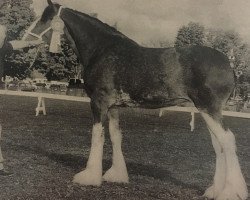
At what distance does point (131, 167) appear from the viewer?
563 centimetres

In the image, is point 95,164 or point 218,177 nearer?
point 218,177

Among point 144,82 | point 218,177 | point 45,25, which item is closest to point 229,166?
point 218,177

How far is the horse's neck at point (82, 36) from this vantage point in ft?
16.5

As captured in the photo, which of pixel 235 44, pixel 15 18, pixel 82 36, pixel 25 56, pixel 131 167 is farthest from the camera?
pixel 25 56

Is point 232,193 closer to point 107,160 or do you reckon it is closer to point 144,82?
point 144,82

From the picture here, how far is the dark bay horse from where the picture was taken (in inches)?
167

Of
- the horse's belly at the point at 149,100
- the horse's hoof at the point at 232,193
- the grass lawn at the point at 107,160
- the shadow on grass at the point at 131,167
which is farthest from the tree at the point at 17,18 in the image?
the horse's hoof at the point at 232,193

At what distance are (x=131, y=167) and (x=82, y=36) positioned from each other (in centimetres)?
184

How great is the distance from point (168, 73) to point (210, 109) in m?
0.58

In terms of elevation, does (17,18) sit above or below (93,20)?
above

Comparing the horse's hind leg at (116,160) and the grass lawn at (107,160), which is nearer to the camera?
the grass lawn at (107,160)

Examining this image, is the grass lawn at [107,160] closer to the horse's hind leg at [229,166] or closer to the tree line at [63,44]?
the horse's hind leg at [229,166]

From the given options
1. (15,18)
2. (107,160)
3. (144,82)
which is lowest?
(107,160)

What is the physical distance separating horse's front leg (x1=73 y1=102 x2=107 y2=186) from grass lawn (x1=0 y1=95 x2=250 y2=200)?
11cm
